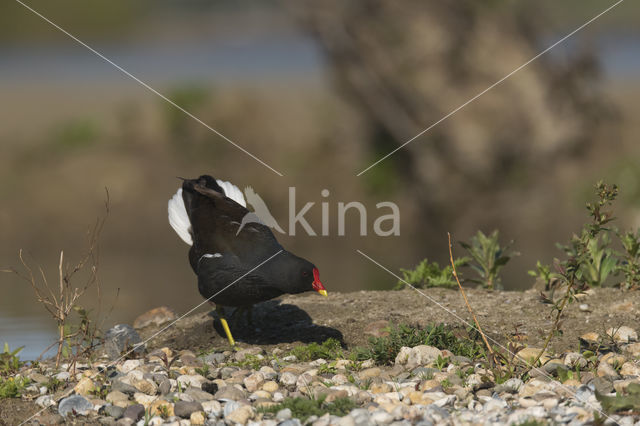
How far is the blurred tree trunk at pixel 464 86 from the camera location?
14750 mm

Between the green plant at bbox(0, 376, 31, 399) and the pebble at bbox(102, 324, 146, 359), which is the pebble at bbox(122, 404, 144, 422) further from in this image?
the pebble at bbox(102, 324, 146, 359)

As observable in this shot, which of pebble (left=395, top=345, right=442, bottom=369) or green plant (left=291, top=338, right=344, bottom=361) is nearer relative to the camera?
pebble (left=395, top=345, right=442, bottom=369)

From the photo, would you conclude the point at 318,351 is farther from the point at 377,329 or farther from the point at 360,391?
the point at 360,391

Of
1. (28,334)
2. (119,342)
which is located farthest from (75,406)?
(28,334)

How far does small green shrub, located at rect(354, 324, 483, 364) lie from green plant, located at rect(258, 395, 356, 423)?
996 mm

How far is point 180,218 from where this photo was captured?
7.82 m

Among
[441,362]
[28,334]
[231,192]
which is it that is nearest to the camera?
[441,362]

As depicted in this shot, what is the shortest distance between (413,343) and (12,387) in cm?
276

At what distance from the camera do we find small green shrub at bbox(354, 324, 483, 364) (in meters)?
6.16

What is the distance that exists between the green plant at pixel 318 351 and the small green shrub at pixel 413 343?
0.63 ft

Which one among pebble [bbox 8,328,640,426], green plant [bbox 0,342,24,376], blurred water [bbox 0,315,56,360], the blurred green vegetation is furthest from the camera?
the blurred green vegetation

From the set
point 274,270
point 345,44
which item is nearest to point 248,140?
point 345,44

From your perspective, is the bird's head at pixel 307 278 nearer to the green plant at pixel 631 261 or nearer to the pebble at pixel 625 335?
the pebble at pixel 625 335

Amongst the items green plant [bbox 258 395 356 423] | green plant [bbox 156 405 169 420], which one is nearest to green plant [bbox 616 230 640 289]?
green plant [bbox 258 395 356 423]
